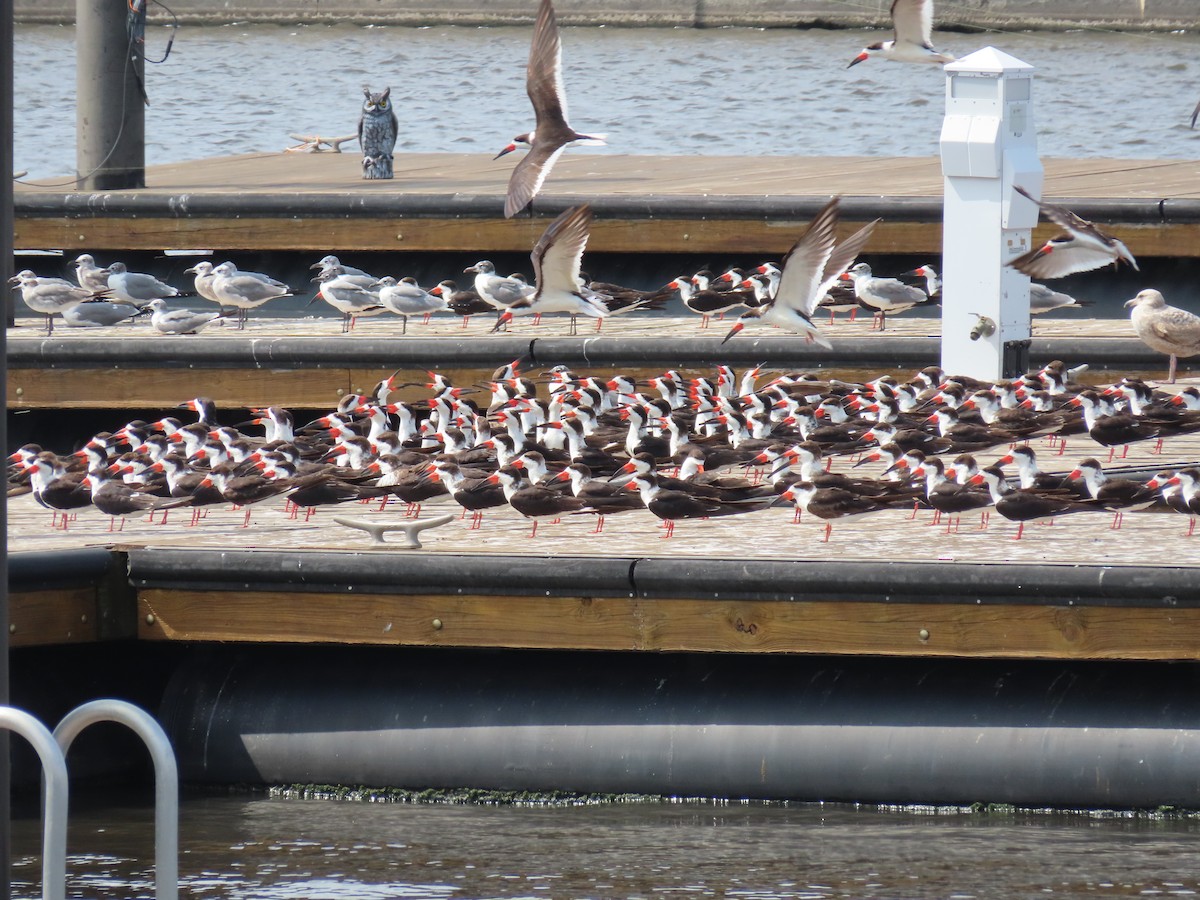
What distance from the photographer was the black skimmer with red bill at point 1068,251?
41.0 feet

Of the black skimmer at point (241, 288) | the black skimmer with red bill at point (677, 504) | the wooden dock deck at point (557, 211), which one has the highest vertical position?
the wooden dock deck at point (557, 211)

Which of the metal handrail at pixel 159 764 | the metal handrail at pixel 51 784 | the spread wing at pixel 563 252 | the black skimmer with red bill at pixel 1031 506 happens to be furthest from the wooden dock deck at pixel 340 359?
the metal handrail at pixel 51 784

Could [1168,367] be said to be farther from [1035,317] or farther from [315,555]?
[315,555]

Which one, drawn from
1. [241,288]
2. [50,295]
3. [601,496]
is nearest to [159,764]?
[601,496]

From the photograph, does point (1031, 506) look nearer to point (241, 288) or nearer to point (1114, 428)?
point (1114, 428)

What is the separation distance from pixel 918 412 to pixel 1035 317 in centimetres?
374

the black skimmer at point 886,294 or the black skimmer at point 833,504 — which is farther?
the black skimmer at point 886,294

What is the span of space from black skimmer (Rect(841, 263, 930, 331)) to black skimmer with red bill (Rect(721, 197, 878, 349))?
1245mm

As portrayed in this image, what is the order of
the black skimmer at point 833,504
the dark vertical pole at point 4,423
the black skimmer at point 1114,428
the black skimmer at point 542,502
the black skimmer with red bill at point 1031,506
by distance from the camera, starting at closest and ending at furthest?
the dark vertical pole at point 4,423 < the black skimmer with red bill at point 1031,506 < the black skimmer at point 833,504 < the black skimmer at point 542,502 < the black skimmer at point 1114,428

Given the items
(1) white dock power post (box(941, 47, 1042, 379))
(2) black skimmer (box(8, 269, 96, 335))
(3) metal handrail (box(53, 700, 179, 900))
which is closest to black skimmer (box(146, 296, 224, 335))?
(2) black skimmer (box(8, 269, 96, 335))

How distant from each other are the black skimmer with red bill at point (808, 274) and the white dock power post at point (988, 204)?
57 cm

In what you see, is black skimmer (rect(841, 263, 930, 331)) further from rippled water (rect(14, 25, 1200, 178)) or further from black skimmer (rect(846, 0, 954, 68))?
rippled water (rect(14, 25, 1200, 178))

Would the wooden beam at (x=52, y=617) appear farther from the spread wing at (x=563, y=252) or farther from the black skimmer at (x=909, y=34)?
the black skimmer at (x=909, y=34)

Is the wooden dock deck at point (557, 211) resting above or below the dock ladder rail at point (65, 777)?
above
